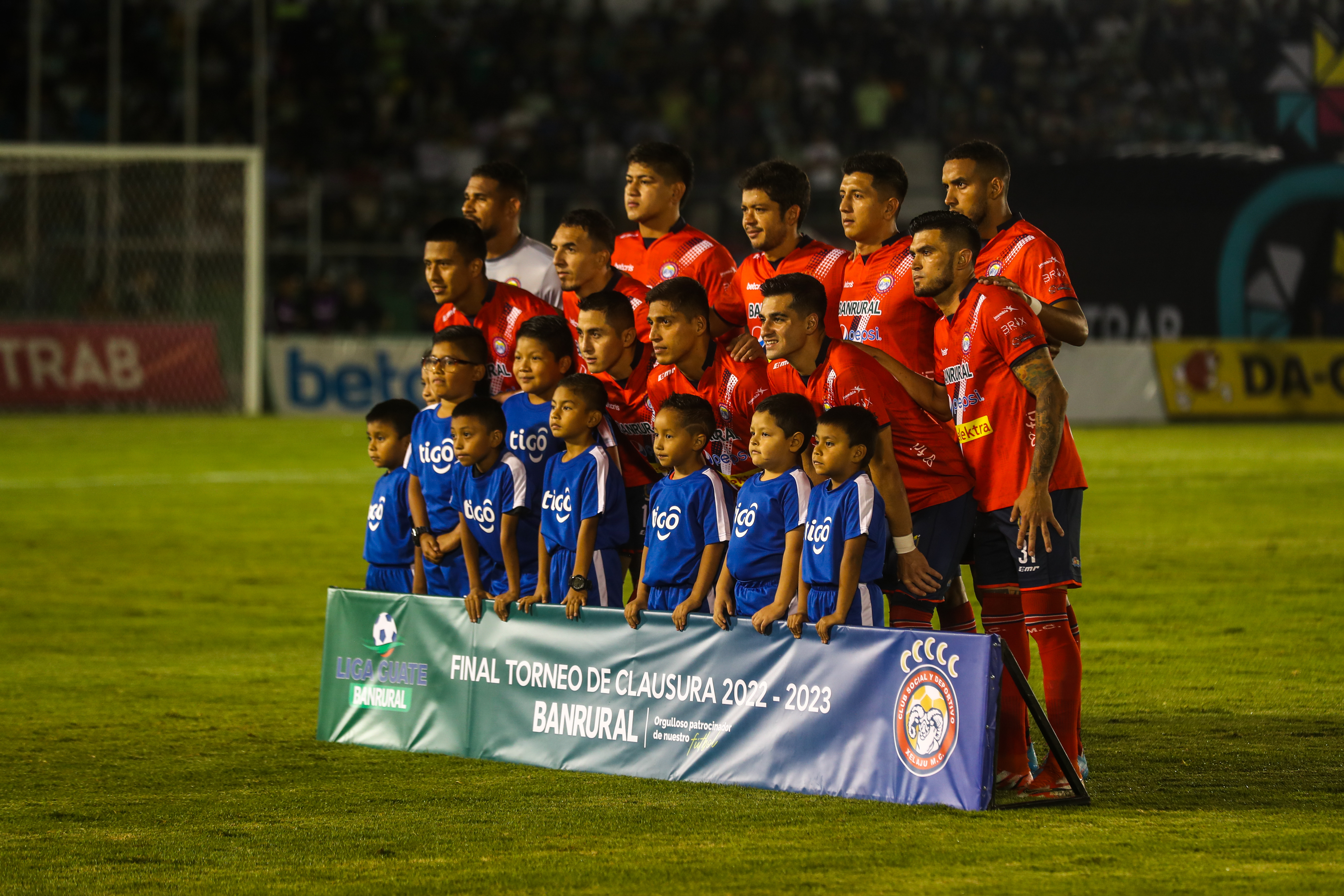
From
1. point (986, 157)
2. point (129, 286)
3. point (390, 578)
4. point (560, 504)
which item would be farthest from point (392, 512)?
point (129, 286)

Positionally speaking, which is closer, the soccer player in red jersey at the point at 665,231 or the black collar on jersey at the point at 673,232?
the soccer player in red jersey at the point at 665,231

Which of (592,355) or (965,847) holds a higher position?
(592,355)

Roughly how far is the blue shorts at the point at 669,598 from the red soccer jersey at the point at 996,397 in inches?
44.3

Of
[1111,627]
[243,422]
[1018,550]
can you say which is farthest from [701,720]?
[243,422]

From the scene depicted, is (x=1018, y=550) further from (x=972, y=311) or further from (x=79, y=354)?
(x=79, y=354)

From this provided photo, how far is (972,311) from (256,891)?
9.52ft

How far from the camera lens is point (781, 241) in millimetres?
6492

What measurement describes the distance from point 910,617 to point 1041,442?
2.71 ft

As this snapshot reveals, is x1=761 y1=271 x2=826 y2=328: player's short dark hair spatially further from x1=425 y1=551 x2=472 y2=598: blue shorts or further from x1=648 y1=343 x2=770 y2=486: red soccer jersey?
x1=425 y1=551 x2=472 y2=598: blue shorts

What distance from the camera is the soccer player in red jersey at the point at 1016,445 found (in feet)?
18.6

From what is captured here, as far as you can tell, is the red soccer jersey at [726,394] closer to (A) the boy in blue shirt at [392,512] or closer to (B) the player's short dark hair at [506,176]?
(A) the boy in blue shirt at [392,512]

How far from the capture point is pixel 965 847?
16.2ft

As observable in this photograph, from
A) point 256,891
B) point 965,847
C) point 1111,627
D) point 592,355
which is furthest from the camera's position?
point 1111,627

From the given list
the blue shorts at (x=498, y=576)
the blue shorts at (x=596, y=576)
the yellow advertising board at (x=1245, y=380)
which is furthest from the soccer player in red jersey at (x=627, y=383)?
the yellow advertising board at (x=1245, y=380)
